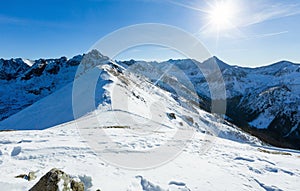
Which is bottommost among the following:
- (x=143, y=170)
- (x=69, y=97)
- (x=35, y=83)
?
(x=143, y=170)

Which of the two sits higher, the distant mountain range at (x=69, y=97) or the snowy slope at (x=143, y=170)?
the distant mountain range at (x=69, y=97)

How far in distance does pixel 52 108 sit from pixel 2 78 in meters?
107

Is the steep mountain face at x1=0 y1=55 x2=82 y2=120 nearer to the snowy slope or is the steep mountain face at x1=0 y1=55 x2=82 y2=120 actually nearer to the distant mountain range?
the distant mountain range

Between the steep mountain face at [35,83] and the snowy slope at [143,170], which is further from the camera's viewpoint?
the steep mountain face at [35,83]

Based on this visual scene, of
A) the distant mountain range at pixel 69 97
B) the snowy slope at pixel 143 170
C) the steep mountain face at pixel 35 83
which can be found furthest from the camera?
the steep mountain face at pixel 35 83

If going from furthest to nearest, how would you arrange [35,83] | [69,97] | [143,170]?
[35,83] → [69,97] → [143,170]

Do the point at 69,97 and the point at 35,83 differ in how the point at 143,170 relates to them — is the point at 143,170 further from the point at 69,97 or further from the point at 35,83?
the point at 35,83

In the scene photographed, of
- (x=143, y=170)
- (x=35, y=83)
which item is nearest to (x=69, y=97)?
(x=143, y=170)

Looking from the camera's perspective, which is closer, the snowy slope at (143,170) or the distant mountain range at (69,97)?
the snowy slope at (143,170)

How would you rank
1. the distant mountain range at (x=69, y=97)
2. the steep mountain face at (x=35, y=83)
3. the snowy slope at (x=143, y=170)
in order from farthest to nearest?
the steep mountain face at (x=35, y=83) → the distant mountain range at (x=69, y=97) → the snowy slope at (x=143, y=170)

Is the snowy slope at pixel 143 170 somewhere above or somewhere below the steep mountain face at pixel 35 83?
below

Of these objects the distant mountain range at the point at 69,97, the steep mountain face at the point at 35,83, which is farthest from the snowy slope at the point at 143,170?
the steep mountain face at the point at 35,83

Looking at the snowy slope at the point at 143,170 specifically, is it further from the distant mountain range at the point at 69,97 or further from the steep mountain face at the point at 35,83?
the steep mountain face at the point at 35,83

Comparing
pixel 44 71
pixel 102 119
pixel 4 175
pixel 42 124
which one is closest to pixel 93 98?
pixel 42 124
